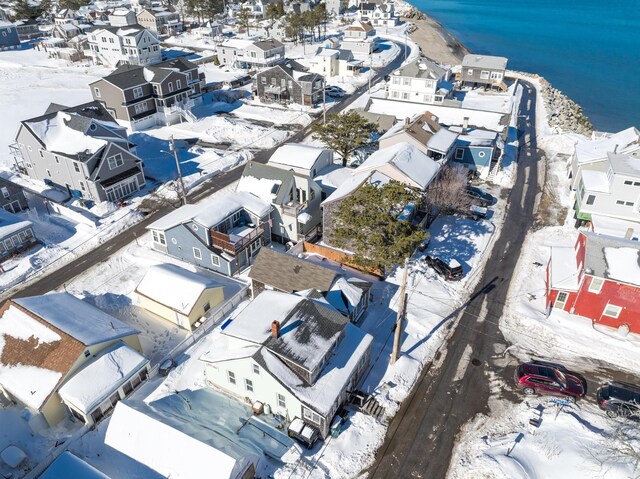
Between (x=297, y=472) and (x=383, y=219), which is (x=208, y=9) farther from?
(x=297, y=472)

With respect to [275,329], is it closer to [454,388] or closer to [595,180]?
[454,388]

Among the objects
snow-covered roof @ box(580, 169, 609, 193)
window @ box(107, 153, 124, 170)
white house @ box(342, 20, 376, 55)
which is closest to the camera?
snow-covered roof @ box(580, 169, 609, 193)

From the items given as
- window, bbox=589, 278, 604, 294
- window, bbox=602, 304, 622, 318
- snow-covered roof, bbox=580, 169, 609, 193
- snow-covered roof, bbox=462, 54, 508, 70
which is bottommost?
window, bbox=602, 304, 622, 318

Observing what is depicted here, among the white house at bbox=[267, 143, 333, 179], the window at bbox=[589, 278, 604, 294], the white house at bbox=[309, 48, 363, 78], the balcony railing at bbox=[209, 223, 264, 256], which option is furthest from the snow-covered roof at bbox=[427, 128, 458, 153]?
the white house at bbox=[309, 48, 363, 78]

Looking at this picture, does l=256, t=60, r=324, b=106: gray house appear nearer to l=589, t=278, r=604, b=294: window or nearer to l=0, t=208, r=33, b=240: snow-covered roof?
l=0, t=208, r=33, b=240: snow-covered roof

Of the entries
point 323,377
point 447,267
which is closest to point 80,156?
point 323,377

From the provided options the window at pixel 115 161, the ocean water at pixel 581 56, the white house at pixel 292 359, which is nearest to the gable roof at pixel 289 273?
the white house at pixel 292 359
